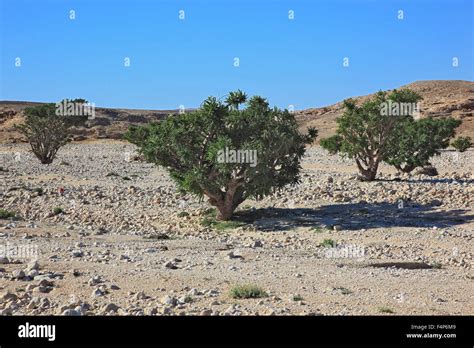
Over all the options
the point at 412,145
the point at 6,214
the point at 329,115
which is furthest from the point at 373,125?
the point at 329,115

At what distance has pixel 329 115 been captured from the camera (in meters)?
100

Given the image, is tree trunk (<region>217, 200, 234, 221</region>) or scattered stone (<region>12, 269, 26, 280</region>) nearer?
scattered stone (<region>12, 269, 26, 280</region>)

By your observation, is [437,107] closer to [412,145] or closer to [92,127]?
[92,127]

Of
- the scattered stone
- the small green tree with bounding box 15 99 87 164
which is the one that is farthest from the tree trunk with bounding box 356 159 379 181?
the small green tree with bounding box 15 99 87 164

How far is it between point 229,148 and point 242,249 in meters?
4.62

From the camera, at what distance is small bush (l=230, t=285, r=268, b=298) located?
941 cm

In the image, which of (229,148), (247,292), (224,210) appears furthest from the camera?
(224,210)

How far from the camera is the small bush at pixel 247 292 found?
30.9 ft

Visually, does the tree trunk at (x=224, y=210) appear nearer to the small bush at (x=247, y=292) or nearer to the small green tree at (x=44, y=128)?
the small bush at (x=247, y=292)

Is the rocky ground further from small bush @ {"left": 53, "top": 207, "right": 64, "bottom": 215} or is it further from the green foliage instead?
the green foliage

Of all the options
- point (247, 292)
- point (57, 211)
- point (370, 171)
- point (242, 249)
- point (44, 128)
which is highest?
point (44, 128)
